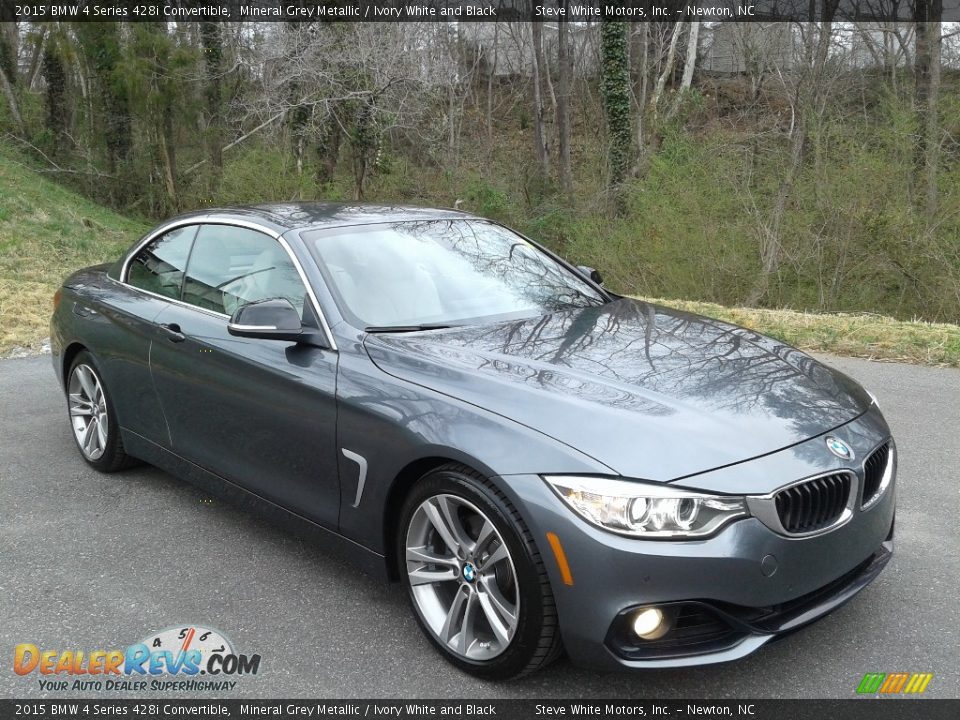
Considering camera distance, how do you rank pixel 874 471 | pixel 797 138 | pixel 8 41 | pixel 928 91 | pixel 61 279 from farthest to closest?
pixel 8 41 < pixel 928 91 < pixel 797 138 < pixel 61 279 < pixel 874 471

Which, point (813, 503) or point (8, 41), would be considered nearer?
point (813, 503)

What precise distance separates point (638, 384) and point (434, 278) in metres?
1.26

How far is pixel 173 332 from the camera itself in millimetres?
4238

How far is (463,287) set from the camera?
4.02 m

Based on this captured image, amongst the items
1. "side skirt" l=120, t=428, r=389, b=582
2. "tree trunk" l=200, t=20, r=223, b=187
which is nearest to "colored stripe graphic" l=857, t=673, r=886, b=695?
"side skirt" l=120, t=428, r=389, b=582

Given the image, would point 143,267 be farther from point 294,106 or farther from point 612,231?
point 294,106

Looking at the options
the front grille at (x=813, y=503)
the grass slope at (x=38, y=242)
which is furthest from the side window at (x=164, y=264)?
the grass slope at (x=38, y=242)

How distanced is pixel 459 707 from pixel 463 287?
6.10ft

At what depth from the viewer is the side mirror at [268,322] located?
11.5 feet

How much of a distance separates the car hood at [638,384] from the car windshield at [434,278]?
174 millimetres

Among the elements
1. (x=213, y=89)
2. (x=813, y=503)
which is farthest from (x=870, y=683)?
(x=213, y=89)

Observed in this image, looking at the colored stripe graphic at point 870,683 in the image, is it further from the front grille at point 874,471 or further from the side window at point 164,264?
the side window at point 164,264

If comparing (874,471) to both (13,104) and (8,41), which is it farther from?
(8,41)

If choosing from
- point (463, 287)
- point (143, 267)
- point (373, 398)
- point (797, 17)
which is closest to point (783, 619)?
point (373, 398)
